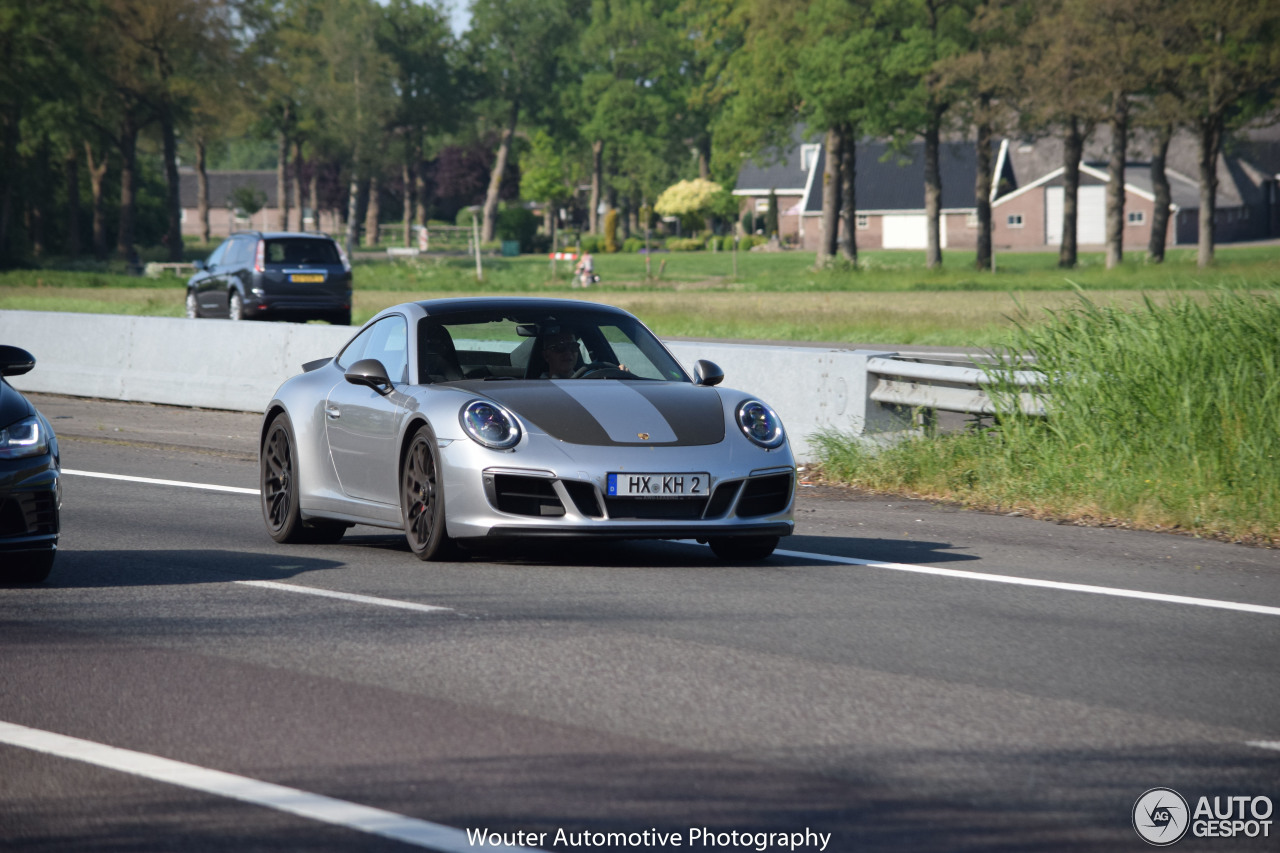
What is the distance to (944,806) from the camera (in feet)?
13.9

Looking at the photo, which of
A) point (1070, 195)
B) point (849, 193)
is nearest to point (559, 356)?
point (1070, 195)

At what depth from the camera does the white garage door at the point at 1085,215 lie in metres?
106

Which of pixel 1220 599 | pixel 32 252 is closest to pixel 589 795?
pixel 1220 599

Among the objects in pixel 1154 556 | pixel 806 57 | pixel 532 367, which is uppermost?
pixel 806 57

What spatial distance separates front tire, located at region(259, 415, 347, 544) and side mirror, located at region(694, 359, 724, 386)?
2.23 meters

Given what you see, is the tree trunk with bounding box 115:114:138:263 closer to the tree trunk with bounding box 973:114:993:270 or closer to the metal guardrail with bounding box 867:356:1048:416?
the tree trunk with bounding box 973:114:993:270

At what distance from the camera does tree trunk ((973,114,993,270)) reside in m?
66.7

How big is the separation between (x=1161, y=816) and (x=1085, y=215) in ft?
352

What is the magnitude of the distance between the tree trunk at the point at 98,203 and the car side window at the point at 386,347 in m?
78.4

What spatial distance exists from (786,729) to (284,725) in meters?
1.55

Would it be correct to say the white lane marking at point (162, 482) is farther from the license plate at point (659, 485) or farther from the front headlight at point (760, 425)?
the license plate at point (659, 485)

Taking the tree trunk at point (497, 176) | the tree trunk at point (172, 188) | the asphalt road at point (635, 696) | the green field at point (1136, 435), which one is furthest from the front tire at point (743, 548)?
the tree trunk at point (497, 176)

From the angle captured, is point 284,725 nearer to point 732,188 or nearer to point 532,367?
point 532,367

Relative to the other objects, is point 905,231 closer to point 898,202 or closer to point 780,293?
point 898,202
